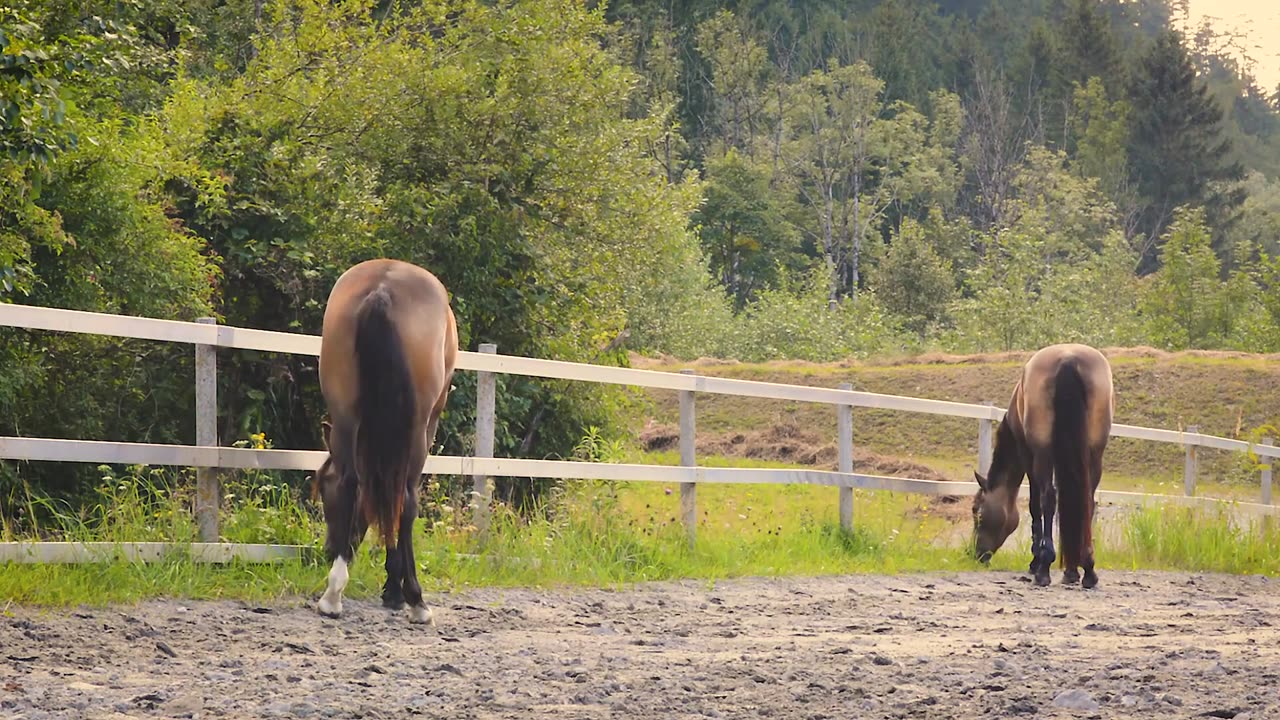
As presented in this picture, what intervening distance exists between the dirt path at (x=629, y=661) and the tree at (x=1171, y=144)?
219 feet

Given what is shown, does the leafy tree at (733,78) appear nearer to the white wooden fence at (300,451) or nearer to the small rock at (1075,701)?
the white wooden fence at (300,451)

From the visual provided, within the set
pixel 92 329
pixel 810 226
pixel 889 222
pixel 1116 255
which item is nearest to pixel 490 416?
pixel 92 329

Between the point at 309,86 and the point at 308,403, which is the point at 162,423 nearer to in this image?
the point at 308,403

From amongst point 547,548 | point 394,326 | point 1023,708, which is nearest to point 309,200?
point 547,548

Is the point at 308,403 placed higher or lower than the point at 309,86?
lower

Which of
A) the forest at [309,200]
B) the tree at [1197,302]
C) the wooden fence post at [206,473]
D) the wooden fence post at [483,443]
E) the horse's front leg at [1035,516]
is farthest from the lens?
the tree at [1197,302]

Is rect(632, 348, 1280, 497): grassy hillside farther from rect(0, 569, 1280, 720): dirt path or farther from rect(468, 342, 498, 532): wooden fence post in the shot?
rect(0, 569, 1280, 720): dirt path

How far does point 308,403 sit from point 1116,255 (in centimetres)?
4685

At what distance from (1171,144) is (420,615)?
70531 millimetres

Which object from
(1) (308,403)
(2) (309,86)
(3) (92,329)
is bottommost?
(1) (308,403)

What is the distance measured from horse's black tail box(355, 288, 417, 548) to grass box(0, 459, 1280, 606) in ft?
2.55

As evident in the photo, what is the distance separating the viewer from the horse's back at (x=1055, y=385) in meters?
9.90

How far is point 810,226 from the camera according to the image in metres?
60.7

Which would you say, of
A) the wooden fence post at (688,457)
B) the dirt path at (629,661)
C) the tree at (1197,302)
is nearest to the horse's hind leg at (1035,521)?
the dirt path at (629,661)
